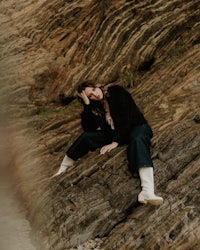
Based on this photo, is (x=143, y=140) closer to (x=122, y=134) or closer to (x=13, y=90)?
(x=122, y=134)

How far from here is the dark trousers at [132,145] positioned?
948 centimetres

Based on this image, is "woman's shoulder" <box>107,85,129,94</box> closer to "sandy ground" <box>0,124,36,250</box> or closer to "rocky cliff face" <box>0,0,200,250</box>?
"rocky cliff face" <box>0,0,200,250</box>

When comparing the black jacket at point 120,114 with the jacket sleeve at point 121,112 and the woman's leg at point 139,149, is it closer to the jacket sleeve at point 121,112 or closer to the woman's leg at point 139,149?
the jacket sleeve at point 121,112

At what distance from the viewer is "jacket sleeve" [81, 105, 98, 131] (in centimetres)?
1098

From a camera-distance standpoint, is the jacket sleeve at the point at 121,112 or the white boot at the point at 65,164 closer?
the jacket sleeve at the point at 121,112

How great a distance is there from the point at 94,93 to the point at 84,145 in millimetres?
1268

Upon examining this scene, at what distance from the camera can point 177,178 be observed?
935 centimetres

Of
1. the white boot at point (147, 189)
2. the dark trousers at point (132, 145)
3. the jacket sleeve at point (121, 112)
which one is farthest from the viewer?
the jacket sleeve at point (121, 112)

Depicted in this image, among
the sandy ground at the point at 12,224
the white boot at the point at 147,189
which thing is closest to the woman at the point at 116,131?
the white boot at the point at 147,189

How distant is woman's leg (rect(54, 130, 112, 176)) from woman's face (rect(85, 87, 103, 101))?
2.65ft

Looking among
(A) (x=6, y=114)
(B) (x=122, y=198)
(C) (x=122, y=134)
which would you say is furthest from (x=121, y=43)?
(B) (x=122, y=198)

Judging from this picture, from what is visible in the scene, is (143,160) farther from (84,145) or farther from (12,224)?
(12,224)

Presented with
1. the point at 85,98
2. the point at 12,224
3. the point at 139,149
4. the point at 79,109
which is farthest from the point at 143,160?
the point at 79,109

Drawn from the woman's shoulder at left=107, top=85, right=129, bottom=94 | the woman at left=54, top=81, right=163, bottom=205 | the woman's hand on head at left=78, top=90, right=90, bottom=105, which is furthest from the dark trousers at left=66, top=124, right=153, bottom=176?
the woman's shoulder at left=107, top=85, right=129, bottom=94
